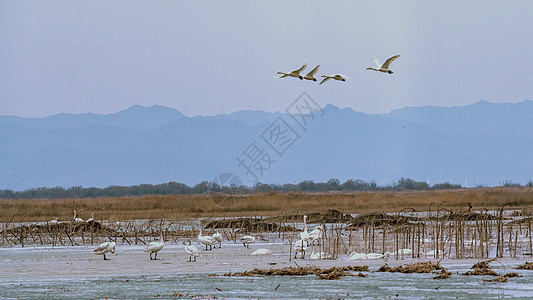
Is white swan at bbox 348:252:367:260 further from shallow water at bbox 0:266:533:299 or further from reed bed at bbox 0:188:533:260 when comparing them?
shallow water at bbox 0:266:533:299

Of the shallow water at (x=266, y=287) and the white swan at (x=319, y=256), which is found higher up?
the white swan at (x=319, y=256)

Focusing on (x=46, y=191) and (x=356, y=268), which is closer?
(x=356, y=268)

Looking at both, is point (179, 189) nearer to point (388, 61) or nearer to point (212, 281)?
point (388, 61)

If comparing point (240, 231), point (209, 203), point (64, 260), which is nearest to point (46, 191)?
point (209, 203)

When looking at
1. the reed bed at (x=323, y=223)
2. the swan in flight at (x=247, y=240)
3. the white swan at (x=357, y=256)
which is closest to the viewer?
the white swan at (x=357, y=256)

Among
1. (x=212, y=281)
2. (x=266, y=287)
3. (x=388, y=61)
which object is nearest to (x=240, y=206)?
(x=388, y=61)

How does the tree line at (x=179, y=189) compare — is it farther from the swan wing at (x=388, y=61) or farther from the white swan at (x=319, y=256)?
the swan wing at (x=388, y=61)

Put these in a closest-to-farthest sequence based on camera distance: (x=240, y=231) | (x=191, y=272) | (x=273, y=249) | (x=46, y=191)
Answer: (x=191, y=272) → (x=273, y=249) → (x=240, y=231) → (x=46, y=191)

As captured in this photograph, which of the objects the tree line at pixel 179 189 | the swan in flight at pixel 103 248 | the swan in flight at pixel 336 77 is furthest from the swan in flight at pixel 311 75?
the tree line at pixel 179 189

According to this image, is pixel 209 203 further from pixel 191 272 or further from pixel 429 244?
pixel 191 272

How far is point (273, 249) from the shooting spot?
22.5 metres

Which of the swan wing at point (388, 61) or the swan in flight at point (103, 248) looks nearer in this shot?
the swan wing at point (388, 61)

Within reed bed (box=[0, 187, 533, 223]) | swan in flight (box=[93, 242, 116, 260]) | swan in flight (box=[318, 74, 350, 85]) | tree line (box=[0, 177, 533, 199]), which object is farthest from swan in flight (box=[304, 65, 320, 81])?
tree line (box=[0, 177, 533, 199])

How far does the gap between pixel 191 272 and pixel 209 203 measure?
27.4 metres
